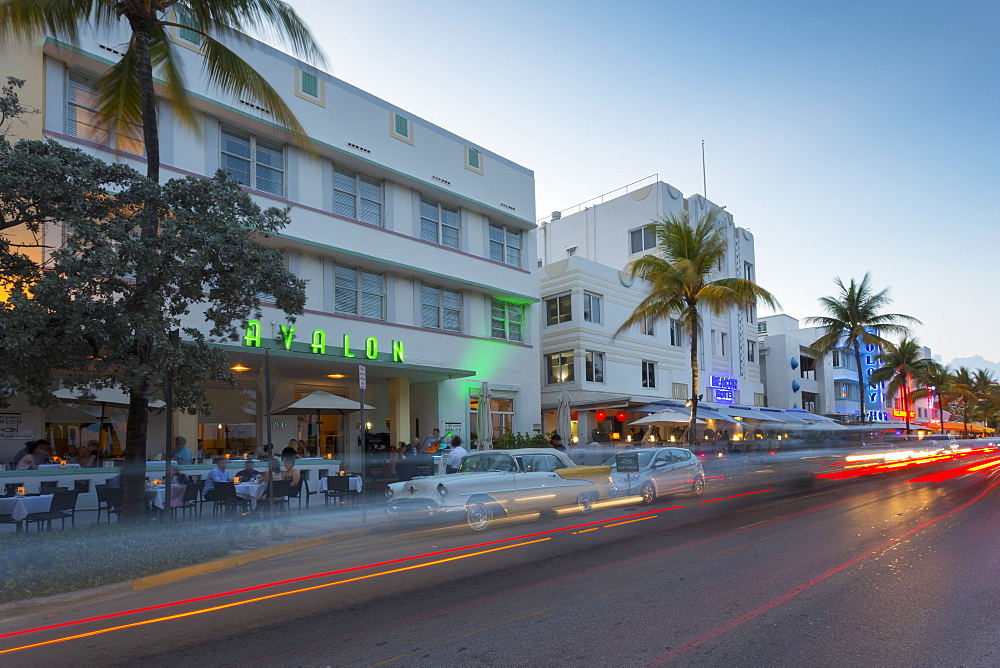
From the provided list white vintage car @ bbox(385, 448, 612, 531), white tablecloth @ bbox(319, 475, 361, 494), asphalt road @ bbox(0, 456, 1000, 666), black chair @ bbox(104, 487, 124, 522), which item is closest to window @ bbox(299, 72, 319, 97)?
white tablecloth @ bbox(319, 475, 361, 494)

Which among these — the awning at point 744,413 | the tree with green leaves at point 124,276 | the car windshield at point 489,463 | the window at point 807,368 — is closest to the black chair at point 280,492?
the tree with green leaves at point 124,276

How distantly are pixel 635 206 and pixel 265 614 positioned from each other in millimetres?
39383

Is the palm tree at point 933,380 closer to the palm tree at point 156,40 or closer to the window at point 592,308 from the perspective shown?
the window at point 592,308

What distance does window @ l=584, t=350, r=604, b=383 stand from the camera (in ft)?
116

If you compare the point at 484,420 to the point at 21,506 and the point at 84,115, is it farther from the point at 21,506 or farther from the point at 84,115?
the point at 21,506

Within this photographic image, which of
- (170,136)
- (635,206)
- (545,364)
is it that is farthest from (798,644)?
(635,206)

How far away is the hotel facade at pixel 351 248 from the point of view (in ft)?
A: 63.2

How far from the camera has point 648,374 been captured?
39.7 metres

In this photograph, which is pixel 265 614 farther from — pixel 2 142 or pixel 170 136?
pixel 170 136

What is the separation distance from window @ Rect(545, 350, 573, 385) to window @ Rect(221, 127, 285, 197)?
1659cm

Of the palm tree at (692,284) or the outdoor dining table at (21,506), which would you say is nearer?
the outdoor dining table at (21,506)

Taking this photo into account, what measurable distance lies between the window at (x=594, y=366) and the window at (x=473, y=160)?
1033 cm

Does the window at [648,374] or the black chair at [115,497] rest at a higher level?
the window at [648,374]

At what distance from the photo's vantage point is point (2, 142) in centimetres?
1050
